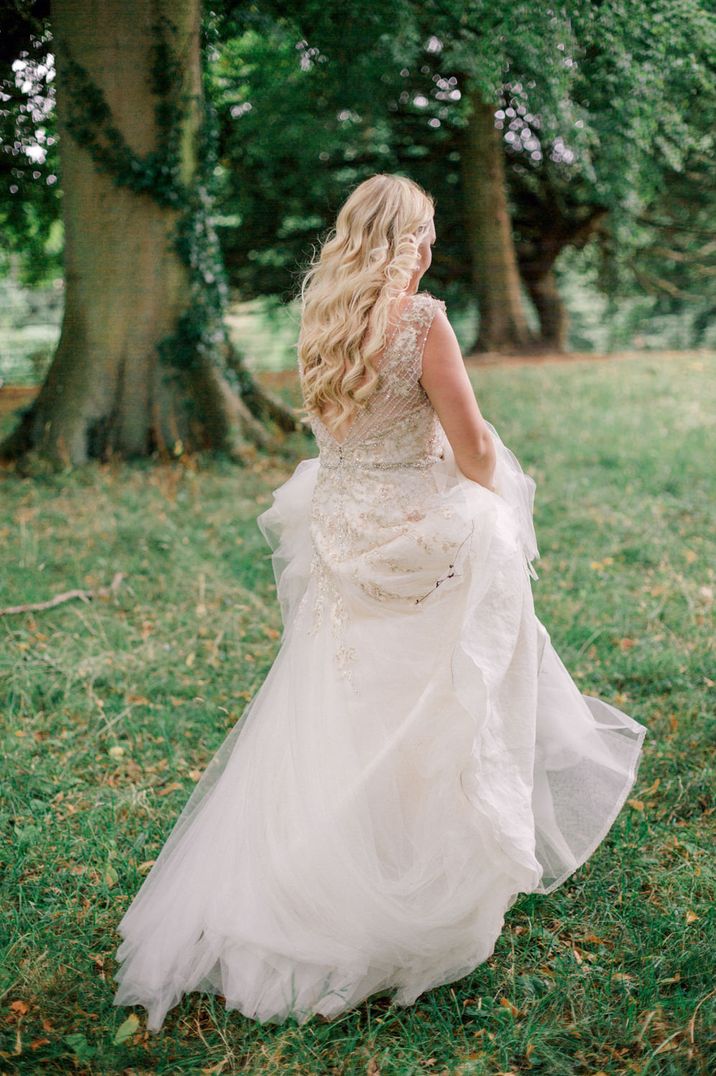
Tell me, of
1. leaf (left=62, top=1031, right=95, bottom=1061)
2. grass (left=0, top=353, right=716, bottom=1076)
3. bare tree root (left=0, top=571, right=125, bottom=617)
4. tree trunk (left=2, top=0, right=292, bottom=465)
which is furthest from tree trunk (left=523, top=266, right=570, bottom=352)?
leaf (left=62, top=1031, right=95, bottom=1061)

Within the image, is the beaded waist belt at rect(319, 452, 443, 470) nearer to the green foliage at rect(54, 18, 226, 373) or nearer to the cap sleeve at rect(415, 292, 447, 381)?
the cap sleeve at rect(415, 292, 447, 381)

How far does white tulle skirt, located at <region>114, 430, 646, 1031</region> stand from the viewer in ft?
8.70

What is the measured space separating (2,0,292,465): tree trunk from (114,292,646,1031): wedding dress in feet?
18.1

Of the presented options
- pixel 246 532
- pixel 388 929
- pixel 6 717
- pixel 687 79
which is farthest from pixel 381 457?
pixel 687 79

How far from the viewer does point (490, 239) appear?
14219mm

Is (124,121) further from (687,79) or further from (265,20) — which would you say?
(687,79)

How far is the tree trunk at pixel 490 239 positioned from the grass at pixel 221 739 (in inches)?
259

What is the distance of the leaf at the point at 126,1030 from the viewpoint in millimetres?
2554

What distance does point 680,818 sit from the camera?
141 inches

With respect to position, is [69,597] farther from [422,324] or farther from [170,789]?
[422,324]

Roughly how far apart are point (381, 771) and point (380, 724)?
14 centimetres

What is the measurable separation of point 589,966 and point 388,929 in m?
0.69

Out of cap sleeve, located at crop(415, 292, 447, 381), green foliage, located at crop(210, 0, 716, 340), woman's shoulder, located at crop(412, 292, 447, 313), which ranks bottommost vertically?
cap sleeve, located at crop(415, 292, 447, 381)

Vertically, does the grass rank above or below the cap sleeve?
below
